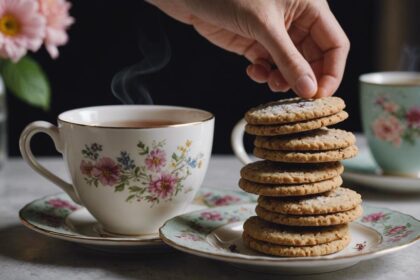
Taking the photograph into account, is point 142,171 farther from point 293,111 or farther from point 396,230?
point 396,230

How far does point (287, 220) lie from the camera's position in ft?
2.95

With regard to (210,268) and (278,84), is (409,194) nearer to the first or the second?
(278,84)

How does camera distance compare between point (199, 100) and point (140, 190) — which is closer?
point (140, 190)

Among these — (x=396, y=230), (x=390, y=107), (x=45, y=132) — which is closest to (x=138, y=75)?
(x=45, y=132)

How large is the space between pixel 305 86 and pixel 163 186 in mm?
262

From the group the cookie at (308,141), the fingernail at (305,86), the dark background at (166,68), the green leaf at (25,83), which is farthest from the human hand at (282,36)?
the dark background at (166,68)

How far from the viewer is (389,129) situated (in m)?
1.45

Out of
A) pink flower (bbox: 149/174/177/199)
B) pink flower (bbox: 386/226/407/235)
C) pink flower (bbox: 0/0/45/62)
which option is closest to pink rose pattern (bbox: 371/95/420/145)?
pink flower (bbox: 386/226/407/235)

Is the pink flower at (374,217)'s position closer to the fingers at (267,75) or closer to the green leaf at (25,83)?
the fingers at (267,75)

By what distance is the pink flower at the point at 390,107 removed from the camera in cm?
142

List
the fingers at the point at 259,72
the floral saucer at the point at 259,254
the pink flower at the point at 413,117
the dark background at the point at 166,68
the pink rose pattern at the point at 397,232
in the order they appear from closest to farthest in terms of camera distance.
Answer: the floral saucer at the point at 259,254 → the pink rose pattern at the point at 397,232 → the fingers at the point at 259,72 → the pink flower at the point at 413,117 → the dark background at the point at 166,68

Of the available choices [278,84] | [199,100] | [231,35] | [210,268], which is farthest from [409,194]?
[199,100]

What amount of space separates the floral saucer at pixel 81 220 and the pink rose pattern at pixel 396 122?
1.26 feet

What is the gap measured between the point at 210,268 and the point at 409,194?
0.60 m
